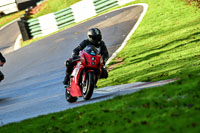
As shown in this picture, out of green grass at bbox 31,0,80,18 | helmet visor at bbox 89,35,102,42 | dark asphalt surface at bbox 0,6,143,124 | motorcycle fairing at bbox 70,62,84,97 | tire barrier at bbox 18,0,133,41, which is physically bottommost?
green grass at bbox 31,0,80,18

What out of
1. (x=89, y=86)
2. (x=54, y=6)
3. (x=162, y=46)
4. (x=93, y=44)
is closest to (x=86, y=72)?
(x=89, y=86)

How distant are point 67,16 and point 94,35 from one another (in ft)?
80.4

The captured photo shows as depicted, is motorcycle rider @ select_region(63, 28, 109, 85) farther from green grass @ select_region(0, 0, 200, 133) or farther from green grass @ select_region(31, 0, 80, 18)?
green grass @ select_region(31, 0, 80, 18)

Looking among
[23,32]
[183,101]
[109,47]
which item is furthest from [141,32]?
[183,101]

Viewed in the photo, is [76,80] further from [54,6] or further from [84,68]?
[54,6]

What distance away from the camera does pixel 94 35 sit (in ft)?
32.8

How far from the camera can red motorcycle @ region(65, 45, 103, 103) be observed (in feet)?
30.6

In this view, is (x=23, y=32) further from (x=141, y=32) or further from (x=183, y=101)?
(x=183, y=101)

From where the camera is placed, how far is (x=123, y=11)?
97.7 feet

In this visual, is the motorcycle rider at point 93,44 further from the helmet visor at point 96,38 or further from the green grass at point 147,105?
the green grass at point 147,105

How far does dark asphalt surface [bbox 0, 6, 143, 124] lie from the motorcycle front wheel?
27 centimetres

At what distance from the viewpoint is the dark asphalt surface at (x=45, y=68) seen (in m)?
11.2

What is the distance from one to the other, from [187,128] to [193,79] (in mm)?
2939

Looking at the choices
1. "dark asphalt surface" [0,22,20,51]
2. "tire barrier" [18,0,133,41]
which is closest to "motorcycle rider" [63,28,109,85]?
"dark asphalt surface" [0,22,20,51]
